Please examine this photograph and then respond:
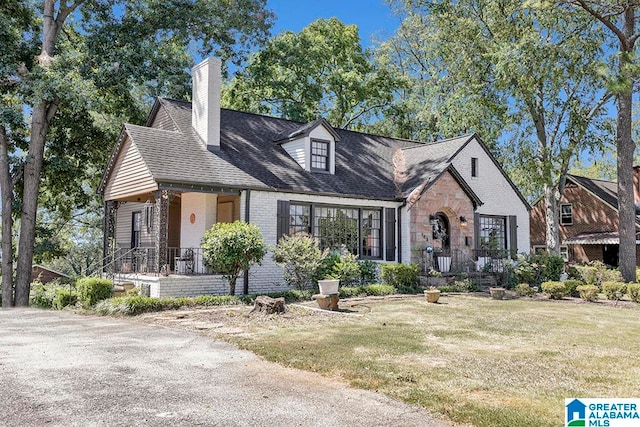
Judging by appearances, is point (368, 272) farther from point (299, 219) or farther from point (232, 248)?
point (232, 248)

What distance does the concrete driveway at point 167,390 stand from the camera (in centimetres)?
473

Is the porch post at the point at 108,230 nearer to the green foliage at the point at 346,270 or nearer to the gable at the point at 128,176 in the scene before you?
the gable at the point at 128,176

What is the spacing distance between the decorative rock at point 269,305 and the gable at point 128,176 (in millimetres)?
5159

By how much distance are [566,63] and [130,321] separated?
769 inches

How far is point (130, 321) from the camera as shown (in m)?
11.1

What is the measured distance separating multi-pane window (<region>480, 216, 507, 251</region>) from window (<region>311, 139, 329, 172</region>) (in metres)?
7.87

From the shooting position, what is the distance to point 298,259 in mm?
15000

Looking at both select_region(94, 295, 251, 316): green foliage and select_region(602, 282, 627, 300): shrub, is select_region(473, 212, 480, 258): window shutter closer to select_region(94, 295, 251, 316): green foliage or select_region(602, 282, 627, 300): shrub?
select_region(602, 282, 627, 300): shrub

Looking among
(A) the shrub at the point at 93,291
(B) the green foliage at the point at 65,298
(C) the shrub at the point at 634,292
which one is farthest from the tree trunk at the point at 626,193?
(B) the green foliage at the point at 65,298

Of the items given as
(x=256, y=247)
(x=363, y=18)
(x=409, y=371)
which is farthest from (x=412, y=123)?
(x=409, y=371)

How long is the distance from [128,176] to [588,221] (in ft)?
98.7

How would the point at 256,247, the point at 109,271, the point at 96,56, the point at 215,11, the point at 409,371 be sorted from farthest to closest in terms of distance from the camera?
the point at 215,11, the point at 96,56, the point at 109,271, the point at 256,247, the point at 409,371

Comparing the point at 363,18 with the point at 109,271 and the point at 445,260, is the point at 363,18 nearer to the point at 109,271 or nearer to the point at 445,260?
the point at 445,260

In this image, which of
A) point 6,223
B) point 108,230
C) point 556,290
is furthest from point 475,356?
point 6,223
